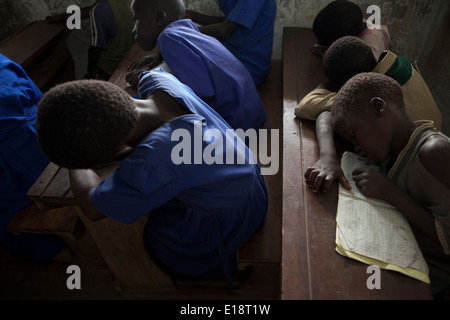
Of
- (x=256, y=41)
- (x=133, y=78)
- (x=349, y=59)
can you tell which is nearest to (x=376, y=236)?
(x=349, y=59)

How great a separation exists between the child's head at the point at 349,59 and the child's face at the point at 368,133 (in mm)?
444

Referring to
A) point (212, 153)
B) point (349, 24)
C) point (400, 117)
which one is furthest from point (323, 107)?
point (349, 24)

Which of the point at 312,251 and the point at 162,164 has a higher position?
the point at 162,164

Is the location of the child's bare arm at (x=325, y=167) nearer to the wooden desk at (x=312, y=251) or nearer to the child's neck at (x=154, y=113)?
the wooden desk at (x=312, y=251)

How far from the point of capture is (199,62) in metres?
1.61

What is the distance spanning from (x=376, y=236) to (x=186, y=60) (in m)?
1.17

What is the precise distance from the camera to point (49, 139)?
33.3 inches

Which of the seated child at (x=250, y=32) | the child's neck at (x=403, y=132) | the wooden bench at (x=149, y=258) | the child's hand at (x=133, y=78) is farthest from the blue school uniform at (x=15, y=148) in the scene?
the child's neck at (x=403, y=132)

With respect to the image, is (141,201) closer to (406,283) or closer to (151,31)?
(406,283)

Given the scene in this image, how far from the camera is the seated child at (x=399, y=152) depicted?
1015 mm

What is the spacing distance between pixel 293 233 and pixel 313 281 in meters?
0.17

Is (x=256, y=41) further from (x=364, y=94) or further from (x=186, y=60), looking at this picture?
(x=364, y=94)

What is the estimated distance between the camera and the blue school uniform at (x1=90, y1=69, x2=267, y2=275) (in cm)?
96
